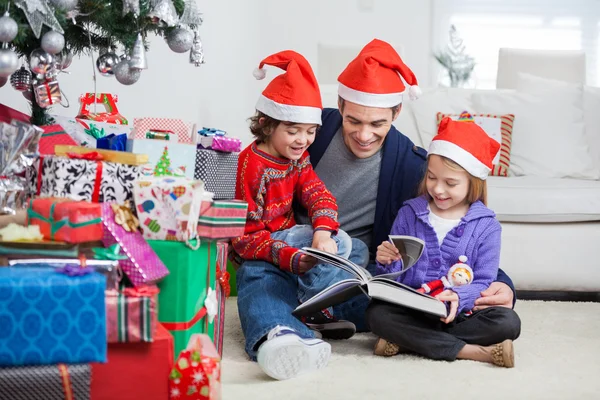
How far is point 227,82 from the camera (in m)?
3.96

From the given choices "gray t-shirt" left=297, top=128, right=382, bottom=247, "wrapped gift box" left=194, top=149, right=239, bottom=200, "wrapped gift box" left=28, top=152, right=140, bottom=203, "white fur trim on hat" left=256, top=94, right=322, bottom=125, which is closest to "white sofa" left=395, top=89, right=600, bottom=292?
"gray t-shirt" left=297, top=128, right=382, bottom=247

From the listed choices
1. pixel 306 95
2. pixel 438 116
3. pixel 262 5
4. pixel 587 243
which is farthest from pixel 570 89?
pixel 262 5

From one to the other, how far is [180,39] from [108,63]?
0.58 ft

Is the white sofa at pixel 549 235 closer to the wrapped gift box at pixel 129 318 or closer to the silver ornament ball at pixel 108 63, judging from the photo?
the silver ornament ball at pixel 108 63

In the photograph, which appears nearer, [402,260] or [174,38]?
[174,38]

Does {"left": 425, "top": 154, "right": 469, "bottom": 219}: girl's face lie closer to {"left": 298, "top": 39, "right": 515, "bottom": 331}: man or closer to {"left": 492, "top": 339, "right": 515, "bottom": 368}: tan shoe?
{"left": 298, "top": 39, "right": 515, "bottom": 331}: man

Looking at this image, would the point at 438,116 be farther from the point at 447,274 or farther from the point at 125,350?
the point at 125,350

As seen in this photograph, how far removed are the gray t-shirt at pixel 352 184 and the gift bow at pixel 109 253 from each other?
37.3 inches

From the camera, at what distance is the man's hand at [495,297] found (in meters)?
1.83

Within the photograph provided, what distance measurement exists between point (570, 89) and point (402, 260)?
1.65 metres

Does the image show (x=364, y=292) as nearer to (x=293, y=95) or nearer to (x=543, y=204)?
(x=293, y=95)

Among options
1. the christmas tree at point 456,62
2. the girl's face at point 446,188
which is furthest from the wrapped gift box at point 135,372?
the christmas tree at point 456,62

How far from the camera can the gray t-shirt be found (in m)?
2.13

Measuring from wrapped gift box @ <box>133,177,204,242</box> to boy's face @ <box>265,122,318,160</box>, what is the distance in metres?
0.60
